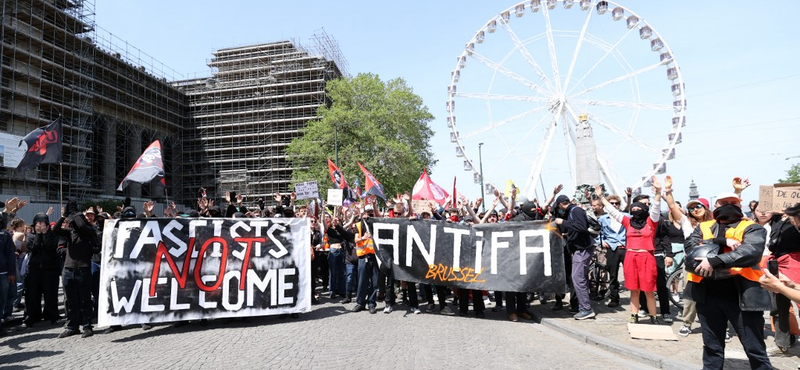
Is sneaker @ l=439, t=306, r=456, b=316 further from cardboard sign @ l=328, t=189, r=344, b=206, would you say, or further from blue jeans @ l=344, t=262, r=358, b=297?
cardboard sign @ l=328, t=189, r=344, b=206

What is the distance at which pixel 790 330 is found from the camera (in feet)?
18.1

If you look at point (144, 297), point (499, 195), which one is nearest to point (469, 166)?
point (499, 195)

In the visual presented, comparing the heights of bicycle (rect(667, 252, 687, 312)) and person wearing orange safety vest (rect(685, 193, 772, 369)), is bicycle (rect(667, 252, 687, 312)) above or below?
below

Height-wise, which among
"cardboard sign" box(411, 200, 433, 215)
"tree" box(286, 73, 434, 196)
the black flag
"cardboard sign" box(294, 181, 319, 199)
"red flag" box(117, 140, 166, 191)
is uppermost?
"tree" box(286, 73, 434, 196)

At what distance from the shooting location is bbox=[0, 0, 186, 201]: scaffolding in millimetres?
34781

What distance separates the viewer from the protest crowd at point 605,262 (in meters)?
4.11

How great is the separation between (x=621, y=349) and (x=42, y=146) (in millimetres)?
13469

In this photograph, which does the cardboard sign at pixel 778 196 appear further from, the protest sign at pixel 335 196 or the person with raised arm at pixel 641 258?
the protest sign at pixel 335 196

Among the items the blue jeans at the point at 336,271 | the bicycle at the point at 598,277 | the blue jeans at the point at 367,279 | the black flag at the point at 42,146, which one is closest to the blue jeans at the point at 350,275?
the blue jeans at the point at 336,271

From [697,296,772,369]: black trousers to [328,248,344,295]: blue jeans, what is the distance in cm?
736

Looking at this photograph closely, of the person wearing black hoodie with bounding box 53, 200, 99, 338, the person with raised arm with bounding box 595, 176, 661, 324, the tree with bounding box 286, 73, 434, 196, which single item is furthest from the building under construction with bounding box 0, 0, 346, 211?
the person with raised arm with bounding box 595, 176, 661, 324

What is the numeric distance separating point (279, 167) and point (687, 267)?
180ft

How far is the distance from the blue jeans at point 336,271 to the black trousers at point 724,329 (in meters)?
7.36

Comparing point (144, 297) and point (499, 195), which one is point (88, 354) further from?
point (499, 195)
